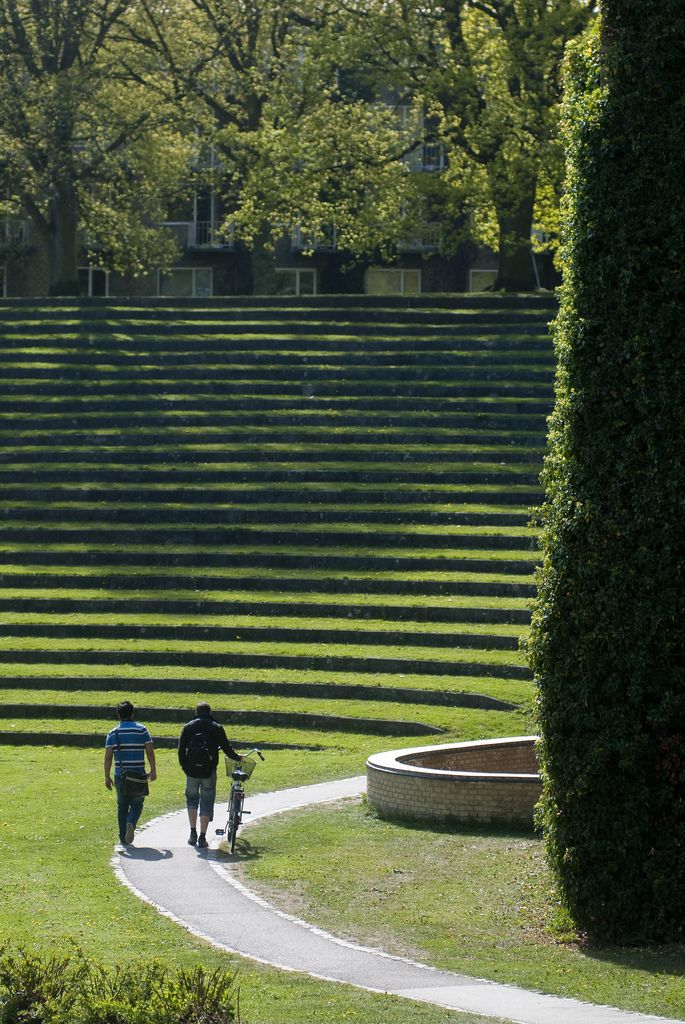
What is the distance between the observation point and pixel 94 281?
196 feet

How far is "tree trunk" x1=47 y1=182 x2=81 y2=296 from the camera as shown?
45.9 m

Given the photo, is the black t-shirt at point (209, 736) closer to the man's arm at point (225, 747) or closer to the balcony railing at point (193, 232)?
the man's arm at point (225, 747)

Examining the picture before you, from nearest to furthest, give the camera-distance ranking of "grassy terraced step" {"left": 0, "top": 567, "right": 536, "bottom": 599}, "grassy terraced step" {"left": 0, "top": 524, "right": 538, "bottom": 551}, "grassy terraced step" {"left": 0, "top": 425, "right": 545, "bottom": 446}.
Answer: "grassy terraced step" {"left": 0, "top": 567, "right": 536, "bottom": 599}
"grassy terraced step" {"left": 0, "top": 524, "right": 538, "bottom": 551}
"grassy terraced step" {"left": 0, "top": 425, "right": 545, "bottom": 446}

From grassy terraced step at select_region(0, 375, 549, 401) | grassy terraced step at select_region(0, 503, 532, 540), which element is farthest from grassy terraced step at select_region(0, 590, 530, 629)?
grassy terraced step at select_region(0, 375, 549, 401)

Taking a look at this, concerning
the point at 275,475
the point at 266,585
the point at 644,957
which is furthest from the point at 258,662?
the point at 644,957

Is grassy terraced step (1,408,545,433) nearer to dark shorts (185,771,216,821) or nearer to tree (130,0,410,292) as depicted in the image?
tree (130,0,410,292)

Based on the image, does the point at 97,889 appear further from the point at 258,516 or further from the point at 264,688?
the point at 258,516

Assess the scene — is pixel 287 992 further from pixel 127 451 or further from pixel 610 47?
pixel 127 451

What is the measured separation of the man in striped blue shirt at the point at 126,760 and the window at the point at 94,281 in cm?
4395

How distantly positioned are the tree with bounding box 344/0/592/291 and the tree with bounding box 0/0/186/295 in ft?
25.1

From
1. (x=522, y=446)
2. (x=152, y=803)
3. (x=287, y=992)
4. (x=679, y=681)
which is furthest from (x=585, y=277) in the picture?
(x=522, y=446)

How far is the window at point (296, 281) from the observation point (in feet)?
195

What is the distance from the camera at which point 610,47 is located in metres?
13.3

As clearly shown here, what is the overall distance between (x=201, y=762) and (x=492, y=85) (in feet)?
99.5
